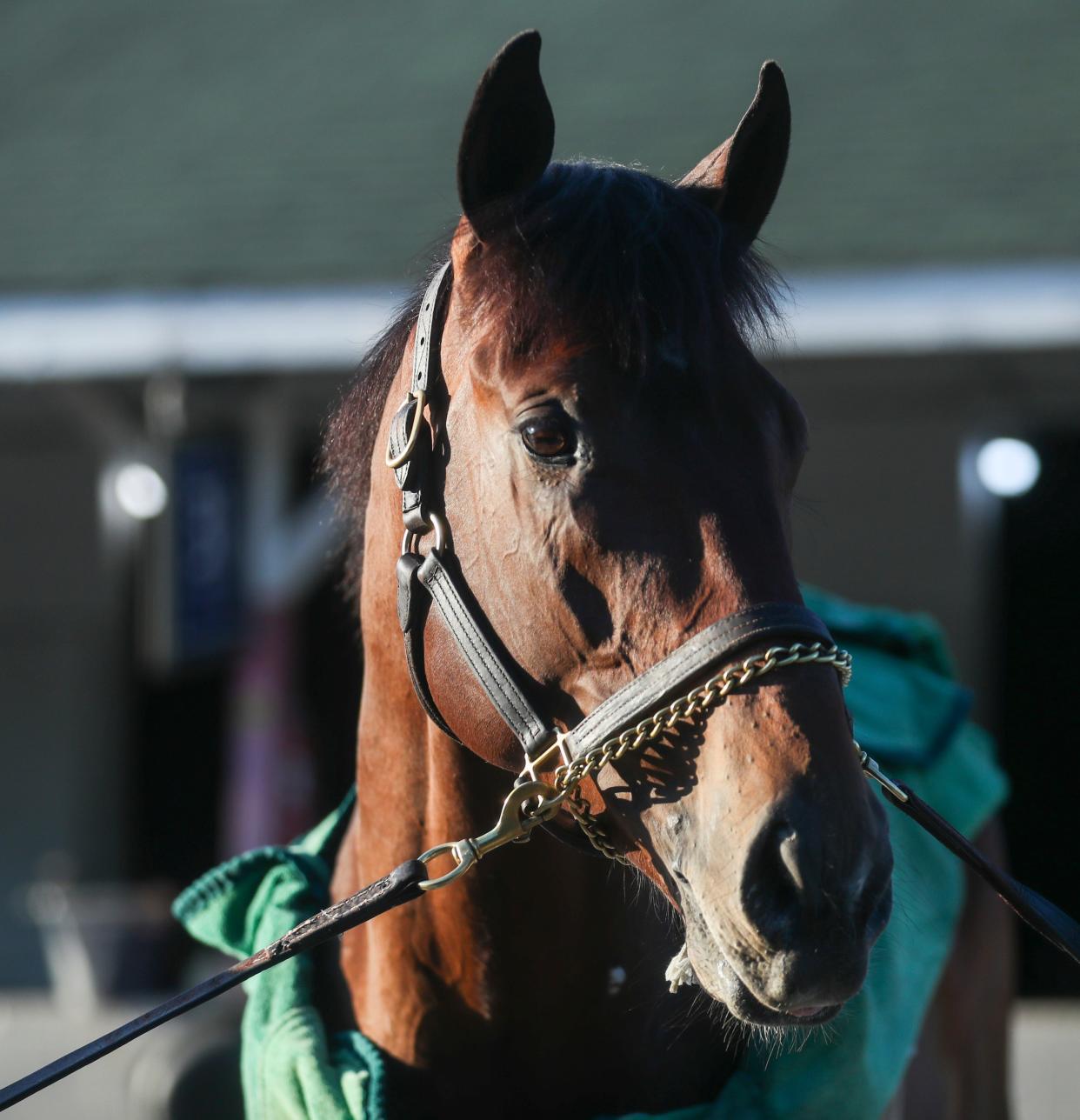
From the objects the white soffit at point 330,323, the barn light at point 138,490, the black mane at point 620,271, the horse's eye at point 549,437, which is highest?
the white soffit at point 330,323

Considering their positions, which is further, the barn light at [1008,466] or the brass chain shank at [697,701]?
the barn light at [1008,466]

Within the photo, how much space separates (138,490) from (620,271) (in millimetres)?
4901

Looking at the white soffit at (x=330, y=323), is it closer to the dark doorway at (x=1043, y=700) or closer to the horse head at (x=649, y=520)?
the dark doorway at (x=1043, y=700)

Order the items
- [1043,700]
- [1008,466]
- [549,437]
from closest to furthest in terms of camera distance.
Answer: [549,437] < [1008,466] < [1043,700]

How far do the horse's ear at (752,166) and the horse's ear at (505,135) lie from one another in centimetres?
25

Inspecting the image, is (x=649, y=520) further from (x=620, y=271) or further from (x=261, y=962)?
(x=261, y=962)

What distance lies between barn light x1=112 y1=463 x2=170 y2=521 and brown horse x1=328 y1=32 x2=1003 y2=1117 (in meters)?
4.25

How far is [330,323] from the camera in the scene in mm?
5336

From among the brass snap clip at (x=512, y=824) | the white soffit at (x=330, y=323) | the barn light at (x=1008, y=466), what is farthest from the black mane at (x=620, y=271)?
the barn light at (x=1008, y=466)

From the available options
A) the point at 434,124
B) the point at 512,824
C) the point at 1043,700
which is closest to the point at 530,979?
the point at 512,824

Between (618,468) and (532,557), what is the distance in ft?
0.45

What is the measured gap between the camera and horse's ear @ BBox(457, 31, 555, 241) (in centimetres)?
153

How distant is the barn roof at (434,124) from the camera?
588 centimetres

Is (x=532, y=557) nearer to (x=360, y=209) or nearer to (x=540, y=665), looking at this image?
(x=540, y=665)
